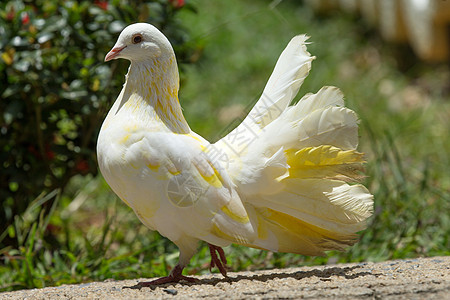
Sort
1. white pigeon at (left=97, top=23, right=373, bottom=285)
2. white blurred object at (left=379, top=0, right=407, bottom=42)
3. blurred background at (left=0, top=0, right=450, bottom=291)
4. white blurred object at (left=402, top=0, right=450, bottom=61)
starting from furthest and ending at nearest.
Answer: white blurred object at (left=379, top=0, right=407, bottom=42)
white blurred object at (left=402, top=0, right=450, bottom=61)
blurred background at (left=0, top=0, right=450, bottom=291)
white pigeon at (left=97, top=23, right=373, bottom=285)

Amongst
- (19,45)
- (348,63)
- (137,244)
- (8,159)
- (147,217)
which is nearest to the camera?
(147,217)

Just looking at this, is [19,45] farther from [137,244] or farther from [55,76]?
[137,244]

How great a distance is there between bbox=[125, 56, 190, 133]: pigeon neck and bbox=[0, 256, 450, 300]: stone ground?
0.71m

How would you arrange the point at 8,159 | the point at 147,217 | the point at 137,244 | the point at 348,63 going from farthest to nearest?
the point at 348,63 < the point at 137,244 < the point at 8,159 < the point at 147,217

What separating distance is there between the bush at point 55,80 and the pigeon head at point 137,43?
3.15 ft

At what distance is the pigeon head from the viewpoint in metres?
2.69

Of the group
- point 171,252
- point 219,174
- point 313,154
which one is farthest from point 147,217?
point 171,252

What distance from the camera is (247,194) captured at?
107 inches

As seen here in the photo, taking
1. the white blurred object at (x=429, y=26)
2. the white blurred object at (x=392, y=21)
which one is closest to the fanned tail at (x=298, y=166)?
the white blurred object at (x=429, y=26)

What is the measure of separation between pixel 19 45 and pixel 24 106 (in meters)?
0.38

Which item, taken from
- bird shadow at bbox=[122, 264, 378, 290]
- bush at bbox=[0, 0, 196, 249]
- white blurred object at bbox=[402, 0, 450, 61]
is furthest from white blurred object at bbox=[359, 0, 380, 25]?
bird shadow at bbox=[122, 264, 378, 290]

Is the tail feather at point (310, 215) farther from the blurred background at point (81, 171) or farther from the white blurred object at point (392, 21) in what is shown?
the white blurred object at point (392, 21)

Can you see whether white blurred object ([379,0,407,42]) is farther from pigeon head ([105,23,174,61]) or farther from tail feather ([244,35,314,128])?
pigeon head ([105,23,174,61])

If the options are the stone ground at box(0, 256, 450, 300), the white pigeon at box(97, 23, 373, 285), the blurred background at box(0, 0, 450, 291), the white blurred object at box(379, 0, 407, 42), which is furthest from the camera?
the white blurred object at box(379, 0, 407, 42)
